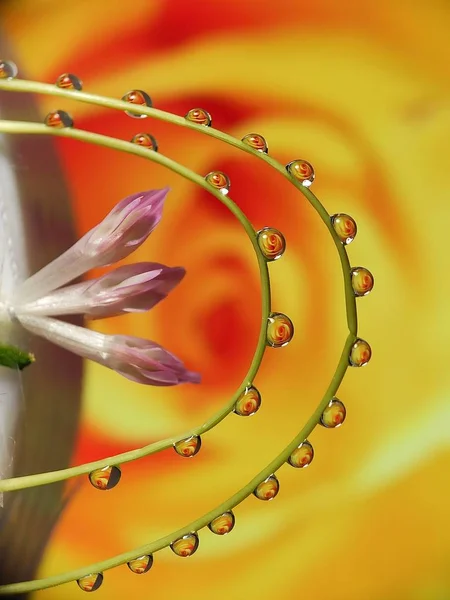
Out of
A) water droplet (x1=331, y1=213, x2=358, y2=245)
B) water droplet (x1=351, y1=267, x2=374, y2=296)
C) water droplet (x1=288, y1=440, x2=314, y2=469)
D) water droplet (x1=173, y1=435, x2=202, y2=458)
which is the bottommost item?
water droplet (x1=288, y1=440, x2=314, y2=469)

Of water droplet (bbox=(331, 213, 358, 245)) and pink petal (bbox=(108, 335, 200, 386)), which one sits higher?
water droplet (bbox=(331, 213, 358, 245))

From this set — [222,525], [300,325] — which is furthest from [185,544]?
[300,325]

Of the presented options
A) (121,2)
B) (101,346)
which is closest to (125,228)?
(101,346)

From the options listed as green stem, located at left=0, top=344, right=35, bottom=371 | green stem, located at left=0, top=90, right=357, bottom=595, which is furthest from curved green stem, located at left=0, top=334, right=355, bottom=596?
green stem, located at left=0, top=344, right=35, bottom=371

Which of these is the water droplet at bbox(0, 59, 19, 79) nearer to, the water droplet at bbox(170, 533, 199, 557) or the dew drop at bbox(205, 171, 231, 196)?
the dew drop at bbox(205, 171, 231, 196)

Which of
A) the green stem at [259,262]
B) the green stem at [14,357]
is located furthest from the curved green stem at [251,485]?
the green stem at [14,357]

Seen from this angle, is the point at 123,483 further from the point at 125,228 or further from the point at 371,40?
the point at 371,40

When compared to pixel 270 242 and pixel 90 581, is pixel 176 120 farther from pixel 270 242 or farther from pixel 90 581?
pixel 90 581
